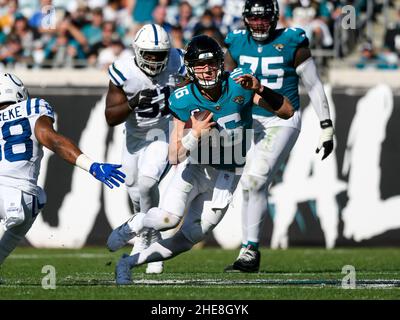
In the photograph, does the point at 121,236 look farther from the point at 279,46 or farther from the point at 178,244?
the point at 279,46

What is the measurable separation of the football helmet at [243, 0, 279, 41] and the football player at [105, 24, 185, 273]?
658 mm

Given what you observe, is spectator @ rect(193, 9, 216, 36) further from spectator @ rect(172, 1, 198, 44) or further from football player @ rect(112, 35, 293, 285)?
football player @ rect(112, 35, 293, 285)

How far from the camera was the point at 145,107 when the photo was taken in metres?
8.63

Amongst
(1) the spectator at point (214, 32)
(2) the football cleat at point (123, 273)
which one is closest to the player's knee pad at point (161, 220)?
(2) the football cleat at point (123, 273)

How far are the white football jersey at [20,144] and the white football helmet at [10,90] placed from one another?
0.49ft

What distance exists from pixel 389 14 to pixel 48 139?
9.45 m

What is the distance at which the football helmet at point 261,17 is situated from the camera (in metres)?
8.70

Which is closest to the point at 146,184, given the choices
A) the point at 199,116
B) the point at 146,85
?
the point at 146,85

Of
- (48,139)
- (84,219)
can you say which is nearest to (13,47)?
(84,219)

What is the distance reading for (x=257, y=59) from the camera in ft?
29.2

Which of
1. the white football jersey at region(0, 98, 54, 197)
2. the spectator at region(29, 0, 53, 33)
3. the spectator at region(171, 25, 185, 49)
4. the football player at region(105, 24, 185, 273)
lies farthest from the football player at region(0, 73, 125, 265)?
the spectator at region(29, 0, 53, 33)

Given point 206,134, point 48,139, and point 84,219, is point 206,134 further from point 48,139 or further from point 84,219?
point 84,219

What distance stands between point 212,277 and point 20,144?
6.00 ft

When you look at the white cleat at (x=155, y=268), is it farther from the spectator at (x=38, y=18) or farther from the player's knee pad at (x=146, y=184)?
the spectator at (x=38, y=18)
